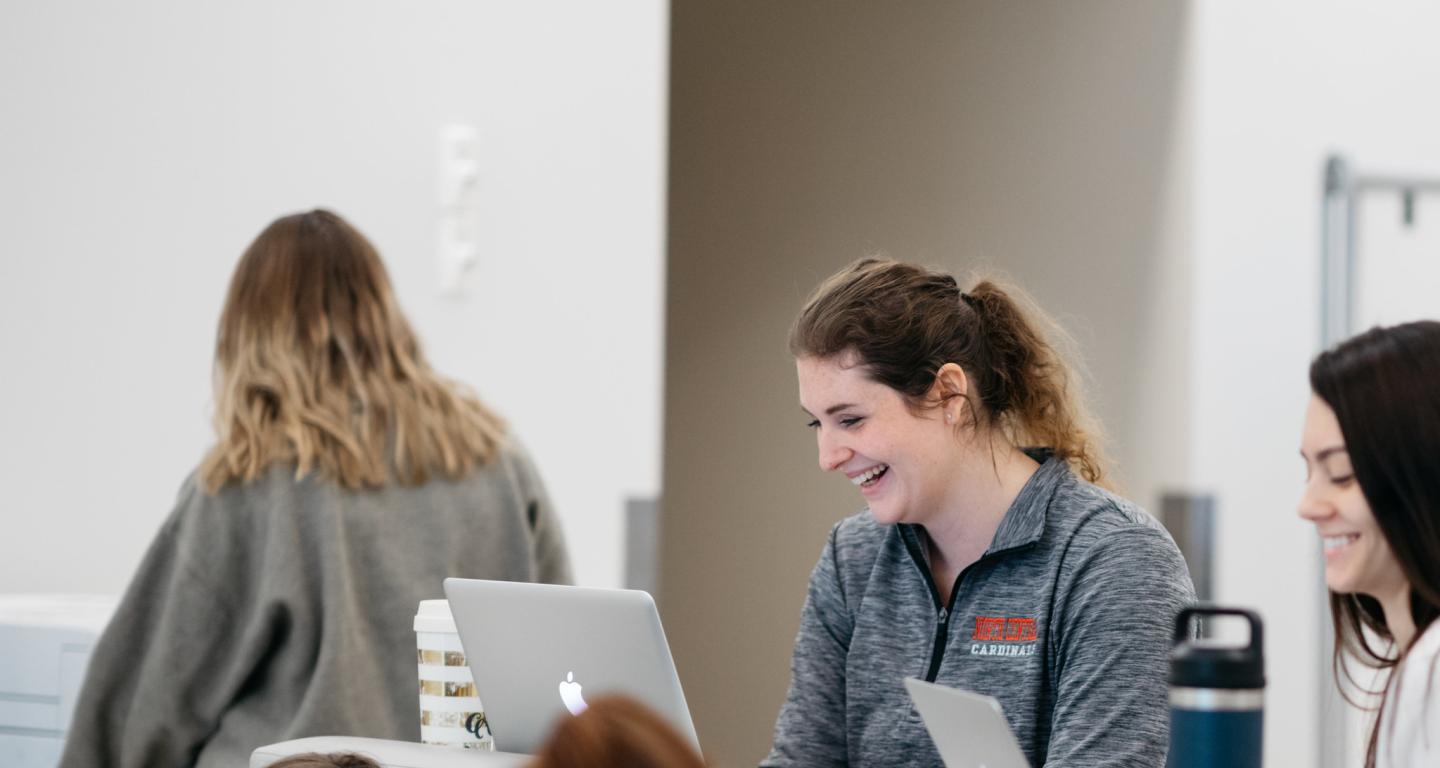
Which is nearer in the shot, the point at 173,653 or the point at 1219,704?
the point at 1219,704

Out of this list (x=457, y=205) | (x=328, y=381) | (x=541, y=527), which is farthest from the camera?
(x=457, y=205)

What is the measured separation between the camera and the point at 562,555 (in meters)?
2.29

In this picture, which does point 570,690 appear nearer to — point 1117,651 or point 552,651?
point 552,651

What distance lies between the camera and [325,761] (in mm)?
1141

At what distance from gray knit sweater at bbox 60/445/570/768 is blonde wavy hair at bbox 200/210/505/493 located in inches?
1.7

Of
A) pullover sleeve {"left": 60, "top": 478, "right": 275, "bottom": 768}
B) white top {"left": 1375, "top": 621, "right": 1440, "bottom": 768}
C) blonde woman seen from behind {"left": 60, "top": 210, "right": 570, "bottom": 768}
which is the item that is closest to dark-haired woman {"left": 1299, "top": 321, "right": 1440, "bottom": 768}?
white top {"left": 1375, "top": 621, "right": 1440, "bottom": 768}

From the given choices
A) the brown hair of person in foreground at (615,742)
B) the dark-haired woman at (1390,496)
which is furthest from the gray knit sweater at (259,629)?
the brown hair of person in foreground at (615,742)

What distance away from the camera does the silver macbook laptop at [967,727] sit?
1176 millimetres

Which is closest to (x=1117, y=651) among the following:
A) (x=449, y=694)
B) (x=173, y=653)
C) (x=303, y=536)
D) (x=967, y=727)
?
(x=967, y=727)

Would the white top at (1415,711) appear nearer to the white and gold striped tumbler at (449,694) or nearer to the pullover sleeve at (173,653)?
the white and gold striped tumbler at (449,694)

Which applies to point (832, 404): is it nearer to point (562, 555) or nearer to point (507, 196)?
point (562, 555)

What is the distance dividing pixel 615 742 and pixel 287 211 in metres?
2.67

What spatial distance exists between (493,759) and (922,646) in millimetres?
484

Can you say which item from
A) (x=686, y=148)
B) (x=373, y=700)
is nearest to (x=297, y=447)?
(x=373, y=700)
